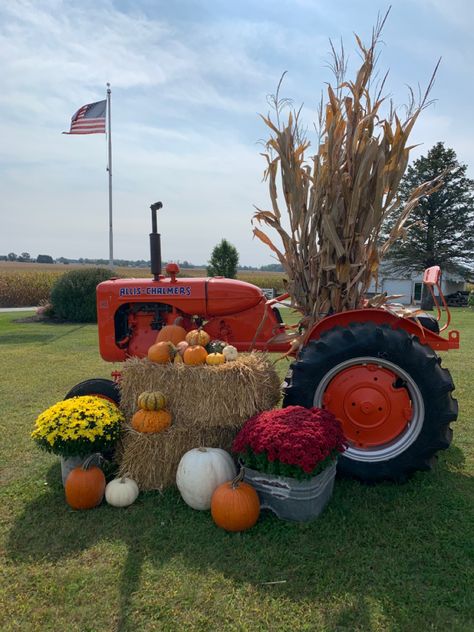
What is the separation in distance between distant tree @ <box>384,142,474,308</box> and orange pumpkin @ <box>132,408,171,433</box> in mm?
28690

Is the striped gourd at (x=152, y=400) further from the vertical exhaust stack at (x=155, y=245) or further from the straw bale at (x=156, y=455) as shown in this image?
the vertical exhaust stack at (x=155, y=245)

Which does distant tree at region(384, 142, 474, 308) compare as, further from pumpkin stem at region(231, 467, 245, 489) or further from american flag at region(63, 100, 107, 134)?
pumpkin stem at region(231, 467, 245, 489)

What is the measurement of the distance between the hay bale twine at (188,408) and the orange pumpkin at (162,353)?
0.05m

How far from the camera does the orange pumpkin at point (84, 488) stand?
2930mm

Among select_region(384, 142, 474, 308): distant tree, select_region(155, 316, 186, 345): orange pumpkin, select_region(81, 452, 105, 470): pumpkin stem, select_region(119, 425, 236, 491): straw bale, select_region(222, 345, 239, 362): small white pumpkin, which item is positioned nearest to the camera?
select_region(81, 452, 105, 470): pumpkin stem

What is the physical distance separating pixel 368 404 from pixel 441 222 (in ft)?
98.8

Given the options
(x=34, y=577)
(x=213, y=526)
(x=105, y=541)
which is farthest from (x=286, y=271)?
(x=34, y=577)

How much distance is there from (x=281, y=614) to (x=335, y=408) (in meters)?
1.52

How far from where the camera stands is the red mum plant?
2664 mm

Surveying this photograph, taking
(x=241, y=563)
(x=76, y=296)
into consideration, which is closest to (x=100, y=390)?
(x=241, y=563)

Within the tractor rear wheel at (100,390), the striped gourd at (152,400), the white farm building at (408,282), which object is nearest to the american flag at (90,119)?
the tractor rear wheel at (100,390)

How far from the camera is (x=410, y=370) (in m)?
3.10

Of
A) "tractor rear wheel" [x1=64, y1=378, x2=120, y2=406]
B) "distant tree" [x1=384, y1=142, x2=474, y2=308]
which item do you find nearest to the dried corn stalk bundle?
"tractor rear wheel" [x1=64, y1=378, x2=120, y2=406]

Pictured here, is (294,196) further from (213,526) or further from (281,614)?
(281,614)
